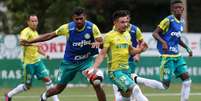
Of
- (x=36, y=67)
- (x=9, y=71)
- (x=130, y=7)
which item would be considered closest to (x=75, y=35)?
(x=36, y=67)

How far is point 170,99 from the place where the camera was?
19797mm

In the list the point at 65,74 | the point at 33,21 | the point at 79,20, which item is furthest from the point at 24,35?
the point at 79,20

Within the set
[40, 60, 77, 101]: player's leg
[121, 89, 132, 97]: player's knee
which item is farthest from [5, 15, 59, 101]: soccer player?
[121, 89, 132, 97]: player's knee

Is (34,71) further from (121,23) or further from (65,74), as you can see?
(121,23)

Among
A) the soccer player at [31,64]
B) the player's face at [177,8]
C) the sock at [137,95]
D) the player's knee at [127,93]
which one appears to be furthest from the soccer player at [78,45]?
the soccer player at [31,64]

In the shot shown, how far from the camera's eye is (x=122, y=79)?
46.6 feet

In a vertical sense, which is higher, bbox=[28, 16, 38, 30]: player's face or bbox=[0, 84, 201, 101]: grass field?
bbox=[28, 16, 38, 30]: player's face

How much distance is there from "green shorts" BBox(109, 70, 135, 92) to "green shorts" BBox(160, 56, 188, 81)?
7.04 feet

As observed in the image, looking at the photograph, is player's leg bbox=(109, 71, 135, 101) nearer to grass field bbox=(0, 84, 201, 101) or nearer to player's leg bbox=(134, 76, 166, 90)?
player's leg bbox=(134, 76, 166, 90)

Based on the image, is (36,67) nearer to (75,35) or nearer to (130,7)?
(75,35)

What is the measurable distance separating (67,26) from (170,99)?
528 cm

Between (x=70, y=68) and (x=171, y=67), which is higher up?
(x=70, y=68)

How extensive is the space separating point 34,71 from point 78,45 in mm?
3766

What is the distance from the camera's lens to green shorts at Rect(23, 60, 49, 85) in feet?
61.7
